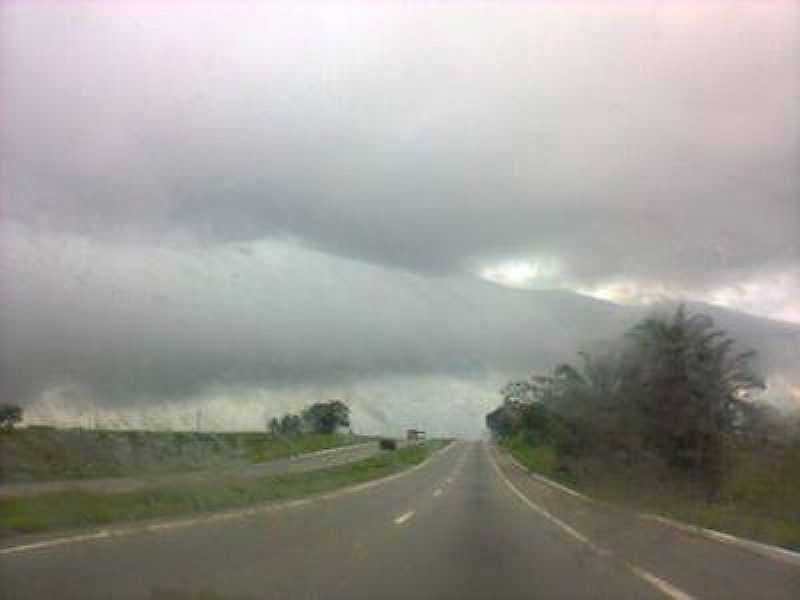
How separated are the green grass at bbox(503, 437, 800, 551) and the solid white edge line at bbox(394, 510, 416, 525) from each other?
624 cm

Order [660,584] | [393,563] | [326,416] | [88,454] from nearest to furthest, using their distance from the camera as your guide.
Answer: [660,584], [393,563], [88,454], [326,416]

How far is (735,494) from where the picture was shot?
33500 millimetres

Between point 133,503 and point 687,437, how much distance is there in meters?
18.8

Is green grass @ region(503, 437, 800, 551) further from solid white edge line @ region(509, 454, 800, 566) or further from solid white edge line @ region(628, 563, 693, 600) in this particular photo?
solid white edge line @ region(628, 563, 693, 600)

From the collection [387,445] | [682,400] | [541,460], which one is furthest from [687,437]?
[387,445]

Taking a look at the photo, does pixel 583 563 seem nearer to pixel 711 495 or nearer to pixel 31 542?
pixel 31 542

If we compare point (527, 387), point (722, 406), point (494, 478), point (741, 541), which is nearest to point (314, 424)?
point (527, 387)

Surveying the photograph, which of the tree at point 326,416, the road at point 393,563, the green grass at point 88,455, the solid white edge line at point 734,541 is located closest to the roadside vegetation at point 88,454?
the green grass at point 88,455

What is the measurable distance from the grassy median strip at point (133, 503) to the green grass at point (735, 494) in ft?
34.4

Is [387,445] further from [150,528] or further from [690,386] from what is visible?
[150,528]

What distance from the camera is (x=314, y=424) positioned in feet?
589

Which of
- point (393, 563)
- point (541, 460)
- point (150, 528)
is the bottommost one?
point (393, 563)

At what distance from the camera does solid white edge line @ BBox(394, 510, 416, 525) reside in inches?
1015

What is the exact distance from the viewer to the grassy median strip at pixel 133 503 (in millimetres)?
23484
